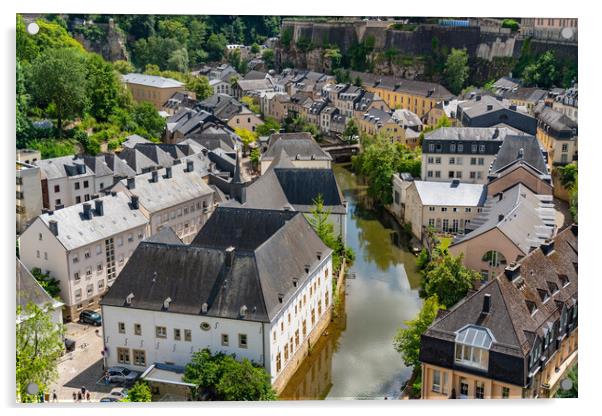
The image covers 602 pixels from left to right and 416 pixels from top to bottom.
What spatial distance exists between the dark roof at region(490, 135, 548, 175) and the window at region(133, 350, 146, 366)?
14.3 meters

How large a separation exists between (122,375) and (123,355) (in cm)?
55

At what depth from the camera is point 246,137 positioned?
40125mm

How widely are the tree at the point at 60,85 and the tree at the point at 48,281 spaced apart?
795 centimetres

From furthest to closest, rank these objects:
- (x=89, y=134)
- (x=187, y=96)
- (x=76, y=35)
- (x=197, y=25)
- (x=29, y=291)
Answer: (x=197, y=25) → (x=187, y=96) → (x=76, y=35) → (x=89, y=134) → (x=29, y=291)

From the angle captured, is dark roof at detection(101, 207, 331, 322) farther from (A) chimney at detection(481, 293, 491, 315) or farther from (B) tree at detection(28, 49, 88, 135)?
(B) tree at detection(28, 49, 88, 135)

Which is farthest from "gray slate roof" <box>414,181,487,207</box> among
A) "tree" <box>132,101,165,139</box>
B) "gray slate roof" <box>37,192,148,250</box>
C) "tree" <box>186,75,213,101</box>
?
"tree" <box>186,75,213,101</box>

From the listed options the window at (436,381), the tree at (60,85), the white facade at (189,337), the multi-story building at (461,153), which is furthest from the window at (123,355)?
the multi-story building at (461,153)

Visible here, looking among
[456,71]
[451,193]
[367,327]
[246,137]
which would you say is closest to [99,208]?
[367,327]

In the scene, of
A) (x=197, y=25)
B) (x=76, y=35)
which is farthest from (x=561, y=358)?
(x=197, y=25)

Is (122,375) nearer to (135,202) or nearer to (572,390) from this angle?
(135,202)

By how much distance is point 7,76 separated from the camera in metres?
13.5

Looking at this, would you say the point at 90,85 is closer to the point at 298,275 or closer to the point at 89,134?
the point at 89,134

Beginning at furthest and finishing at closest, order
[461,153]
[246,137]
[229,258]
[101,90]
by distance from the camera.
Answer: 1. [246,137]
2. [101,90]
3. [461,153]
4. [229,258]

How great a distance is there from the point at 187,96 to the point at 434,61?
48.7ft
